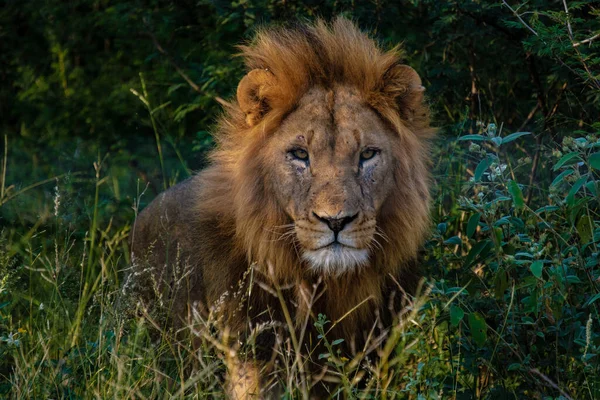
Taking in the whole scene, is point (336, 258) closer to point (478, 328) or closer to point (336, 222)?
point (336, 222)

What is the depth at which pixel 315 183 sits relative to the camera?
3.36 metres

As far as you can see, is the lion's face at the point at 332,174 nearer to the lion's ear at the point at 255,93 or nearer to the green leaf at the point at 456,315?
the lion's ear at the point at 255,93

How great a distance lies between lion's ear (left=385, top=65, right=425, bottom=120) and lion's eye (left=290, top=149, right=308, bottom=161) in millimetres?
422

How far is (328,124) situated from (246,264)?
652 millimetres

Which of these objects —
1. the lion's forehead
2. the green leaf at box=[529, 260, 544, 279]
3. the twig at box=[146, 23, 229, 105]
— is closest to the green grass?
the green leaf at box=[529, 260, 544, 279]

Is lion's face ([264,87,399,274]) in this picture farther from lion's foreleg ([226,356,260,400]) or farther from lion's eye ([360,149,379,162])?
lion's foreleg ([226,356,260,400])

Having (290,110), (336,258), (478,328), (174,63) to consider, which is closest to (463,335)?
(478,328)

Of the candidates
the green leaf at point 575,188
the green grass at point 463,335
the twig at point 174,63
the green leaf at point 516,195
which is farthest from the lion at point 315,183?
the twig at point 174,63

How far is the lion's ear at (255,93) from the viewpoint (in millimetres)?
3619

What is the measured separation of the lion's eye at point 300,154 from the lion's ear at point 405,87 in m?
0.42

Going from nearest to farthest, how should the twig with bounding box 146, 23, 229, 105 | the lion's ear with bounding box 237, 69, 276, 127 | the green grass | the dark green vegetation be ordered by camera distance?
1. the green grass
2. the dark green vegetation
3. the lion's ear with bounding box 237, 69, 276, 127
4. the twig with bounding box 146, 23, 229, 105

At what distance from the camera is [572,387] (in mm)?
3666

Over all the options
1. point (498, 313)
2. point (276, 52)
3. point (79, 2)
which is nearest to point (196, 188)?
point (276, 52)

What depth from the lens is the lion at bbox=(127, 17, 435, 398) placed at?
134 inches
